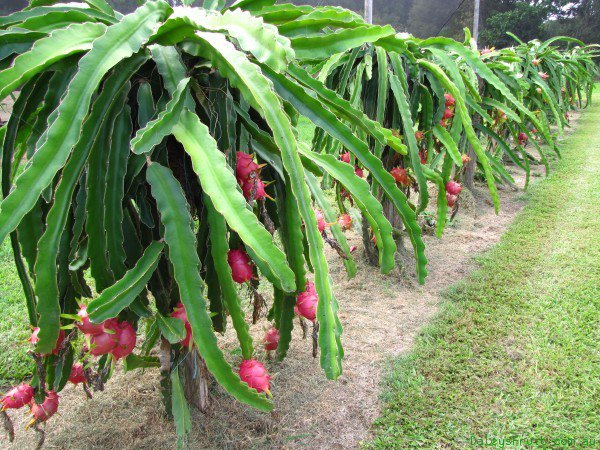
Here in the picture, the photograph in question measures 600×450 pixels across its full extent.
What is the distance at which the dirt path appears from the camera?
1.70 meters

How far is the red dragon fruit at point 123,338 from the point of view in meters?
A: 1.23

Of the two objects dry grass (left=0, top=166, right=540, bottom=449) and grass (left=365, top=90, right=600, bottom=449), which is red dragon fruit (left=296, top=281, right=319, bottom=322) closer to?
dry grass (left=0, top=166, right=540, bottom=449)

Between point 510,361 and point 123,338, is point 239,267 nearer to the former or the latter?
point 123,338

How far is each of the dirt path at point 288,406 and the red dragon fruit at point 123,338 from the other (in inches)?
22.1

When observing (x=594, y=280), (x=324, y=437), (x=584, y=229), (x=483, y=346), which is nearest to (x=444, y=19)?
(x=584, y=229)

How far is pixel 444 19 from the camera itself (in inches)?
464

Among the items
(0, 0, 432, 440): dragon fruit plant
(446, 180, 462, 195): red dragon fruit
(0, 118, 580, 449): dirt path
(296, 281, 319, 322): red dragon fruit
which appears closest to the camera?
(0, 0, 432, 440): dragon fruit plant

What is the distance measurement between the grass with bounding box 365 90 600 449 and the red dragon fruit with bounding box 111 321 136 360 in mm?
A: 985

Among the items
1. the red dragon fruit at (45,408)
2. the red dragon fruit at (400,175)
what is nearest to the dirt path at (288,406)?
the red dragon fruit at (45,408)

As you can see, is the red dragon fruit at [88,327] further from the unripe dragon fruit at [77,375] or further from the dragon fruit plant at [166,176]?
the unripe dragon fruit at [77,375]

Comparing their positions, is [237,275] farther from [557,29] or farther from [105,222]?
[557,29]

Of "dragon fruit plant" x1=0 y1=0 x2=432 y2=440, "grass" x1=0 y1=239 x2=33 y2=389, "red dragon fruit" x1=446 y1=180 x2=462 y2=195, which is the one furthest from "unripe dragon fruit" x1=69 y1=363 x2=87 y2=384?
"red dragon fruit" x1=446 y1=180 x2=462 y2=195

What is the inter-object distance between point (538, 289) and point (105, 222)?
2.59 meters

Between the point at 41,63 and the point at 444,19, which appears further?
the point at 444,19
